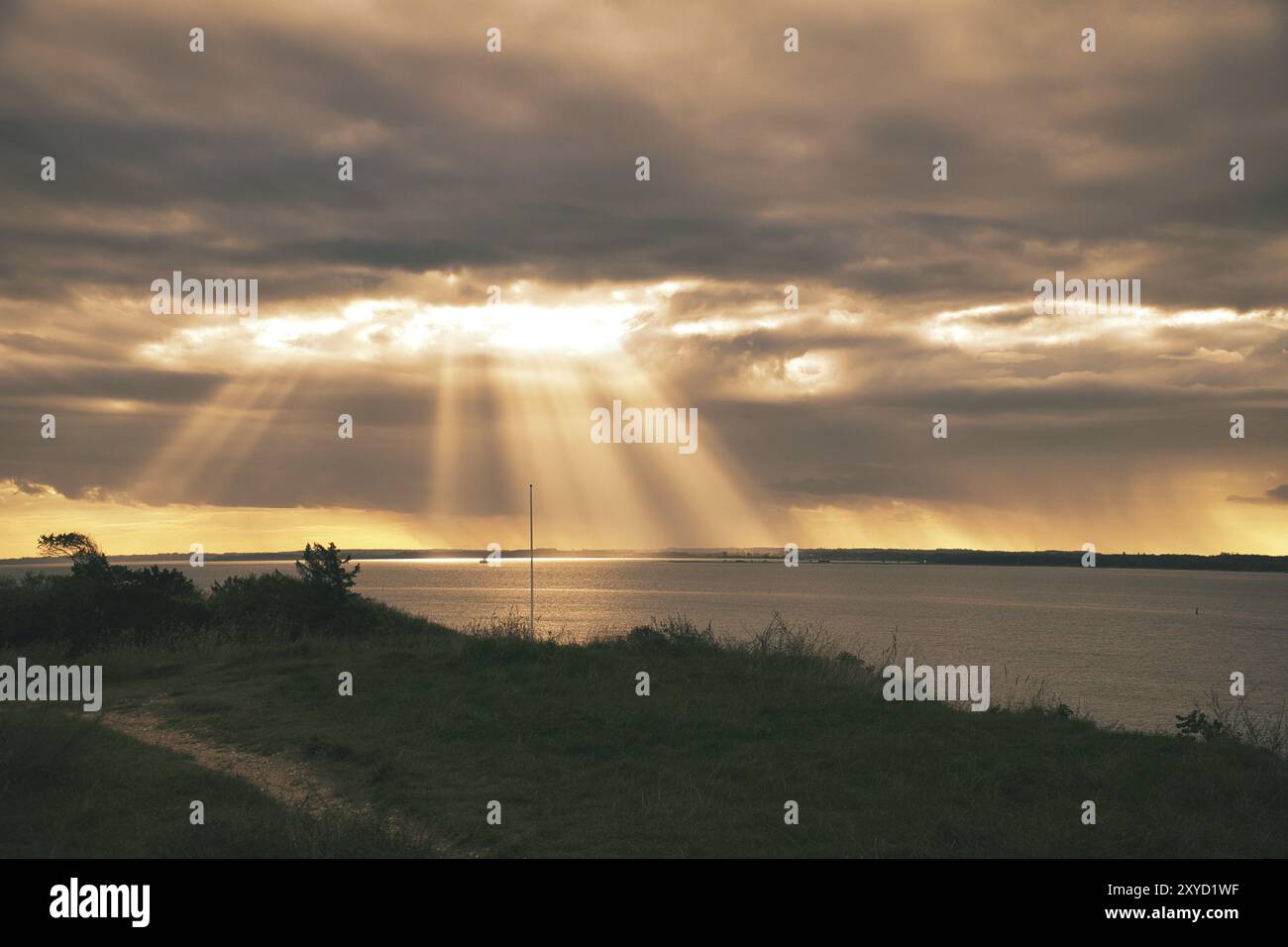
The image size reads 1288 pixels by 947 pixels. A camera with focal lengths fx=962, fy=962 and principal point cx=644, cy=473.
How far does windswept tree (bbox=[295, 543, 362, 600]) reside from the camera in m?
30.8

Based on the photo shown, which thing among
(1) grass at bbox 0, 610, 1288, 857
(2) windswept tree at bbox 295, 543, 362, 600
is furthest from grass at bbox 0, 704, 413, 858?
(2) windswept tree at bbox 295, 543, 362, 600

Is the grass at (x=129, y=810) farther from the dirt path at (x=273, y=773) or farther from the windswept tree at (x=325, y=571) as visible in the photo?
the windswept tree at (x=325, y=571)

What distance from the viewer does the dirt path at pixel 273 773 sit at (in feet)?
38.9

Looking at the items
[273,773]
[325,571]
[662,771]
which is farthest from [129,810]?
[325,571]

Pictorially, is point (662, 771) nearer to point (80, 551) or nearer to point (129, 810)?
point (129, 810)

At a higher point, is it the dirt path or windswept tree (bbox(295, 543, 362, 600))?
windswept tree (bbox(295, 543, 362, 600))

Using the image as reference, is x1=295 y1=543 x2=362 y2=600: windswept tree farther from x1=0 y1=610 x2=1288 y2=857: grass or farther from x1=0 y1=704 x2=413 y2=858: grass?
x1=0 y1=704 x2=413 y2=858: grass

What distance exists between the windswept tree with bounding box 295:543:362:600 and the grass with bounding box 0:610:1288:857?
9001 mm

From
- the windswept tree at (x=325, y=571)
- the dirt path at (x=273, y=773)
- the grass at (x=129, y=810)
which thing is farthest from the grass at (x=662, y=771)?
the windswept tree at (x=325, y=571)

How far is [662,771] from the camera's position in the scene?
13.9 meters

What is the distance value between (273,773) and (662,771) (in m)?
5.88
